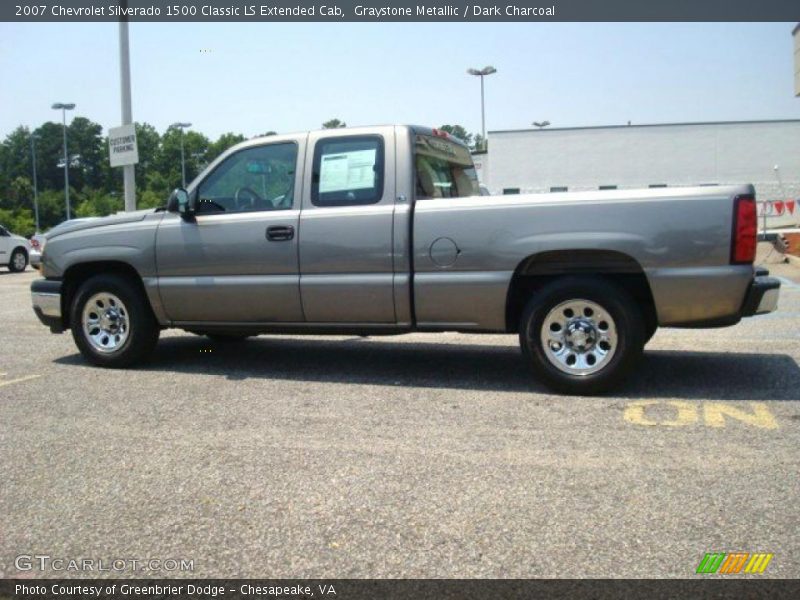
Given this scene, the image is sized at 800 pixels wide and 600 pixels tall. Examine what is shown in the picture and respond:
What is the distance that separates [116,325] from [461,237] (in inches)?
128

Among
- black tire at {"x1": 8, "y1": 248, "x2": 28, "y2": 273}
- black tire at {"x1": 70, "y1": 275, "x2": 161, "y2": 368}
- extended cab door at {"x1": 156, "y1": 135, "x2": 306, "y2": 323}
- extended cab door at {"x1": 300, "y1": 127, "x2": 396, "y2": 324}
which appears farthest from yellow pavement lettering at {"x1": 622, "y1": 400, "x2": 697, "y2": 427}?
black tire at {"x1": 8, "y1": 248, "x2": 28, "y2": 273}

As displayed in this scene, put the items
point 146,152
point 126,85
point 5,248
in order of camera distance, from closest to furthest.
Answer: point 126,85
point 5,248
point 146,152

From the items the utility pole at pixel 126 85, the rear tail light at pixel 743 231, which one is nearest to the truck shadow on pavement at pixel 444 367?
the rear tail light at pixel 743 231

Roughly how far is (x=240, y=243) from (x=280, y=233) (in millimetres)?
373

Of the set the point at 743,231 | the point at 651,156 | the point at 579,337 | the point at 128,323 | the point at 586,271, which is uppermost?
the point at 651,156

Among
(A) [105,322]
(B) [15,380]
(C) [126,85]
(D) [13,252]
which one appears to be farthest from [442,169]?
(D) [13,252]

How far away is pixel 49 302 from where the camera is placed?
279 inches

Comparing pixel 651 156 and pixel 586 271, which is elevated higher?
pixel 651 156

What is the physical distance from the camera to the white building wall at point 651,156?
3728cm

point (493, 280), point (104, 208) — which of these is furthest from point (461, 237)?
point (104, 208)

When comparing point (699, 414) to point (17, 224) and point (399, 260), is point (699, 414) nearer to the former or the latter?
point (399, 260)

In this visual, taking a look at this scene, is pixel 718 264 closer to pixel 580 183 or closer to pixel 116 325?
pixel 116 325

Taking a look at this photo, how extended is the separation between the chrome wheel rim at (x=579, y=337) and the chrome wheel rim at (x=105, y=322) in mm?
3676

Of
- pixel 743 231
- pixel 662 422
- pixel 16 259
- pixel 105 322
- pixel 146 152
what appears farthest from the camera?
pixel 146 152
